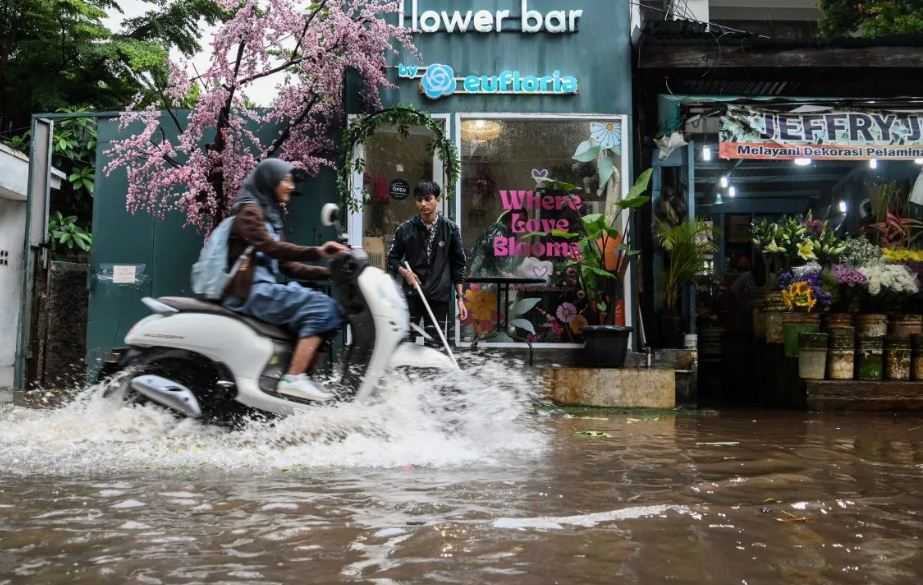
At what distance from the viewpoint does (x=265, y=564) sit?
6.90ft

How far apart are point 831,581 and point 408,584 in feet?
3.57

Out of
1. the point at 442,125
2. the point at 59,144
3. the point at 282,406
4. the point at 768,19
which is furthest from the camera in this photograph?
the point at 768,19

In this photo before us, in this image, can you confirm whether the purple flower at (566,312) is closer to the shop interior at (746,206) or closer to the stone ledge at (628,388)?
the shop interior at (746,206)

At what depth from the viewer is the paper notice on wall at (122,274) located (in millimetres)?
8589

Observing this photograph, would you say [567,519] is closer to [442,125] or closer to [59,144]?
[442,125]

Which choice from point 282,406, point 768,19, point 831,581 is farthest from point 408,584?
point 768,19

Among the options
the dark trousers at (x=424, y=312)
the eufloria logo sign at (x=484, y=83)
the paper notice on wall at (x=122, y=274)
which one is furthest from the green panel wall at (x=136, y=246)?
the dark trousers at (x=424, y=312)

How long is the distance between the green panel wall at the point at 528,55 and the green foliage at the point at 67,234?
575 centimetres

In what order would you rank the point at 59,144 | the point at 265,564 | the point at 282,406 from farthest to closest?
1. the point at 59,144
2. the point at 282,406
3. the point at 265,564

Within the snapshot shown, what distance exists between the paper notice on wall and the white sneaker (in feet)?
17.7

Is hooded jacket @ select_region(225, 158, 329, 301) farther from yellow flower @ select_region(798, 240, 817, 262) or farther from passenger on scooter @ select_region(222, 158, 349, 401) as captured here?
yellow flower @ select_region(798, 240, 817, 262)

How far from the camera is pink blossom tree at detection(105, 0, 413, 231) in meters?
7.75

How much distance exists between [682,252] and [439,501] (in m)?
5.44

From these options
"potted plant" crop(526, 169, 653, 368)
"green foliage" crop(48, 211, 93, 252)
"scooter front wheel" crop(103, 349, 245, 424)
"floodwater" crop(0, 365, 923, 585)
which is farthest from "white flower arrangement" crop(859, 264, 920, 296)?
"green foliage" crop(48, 211, 93, 252)
